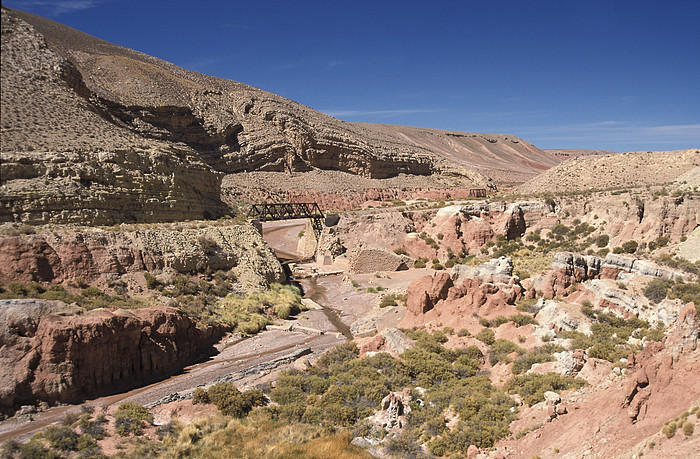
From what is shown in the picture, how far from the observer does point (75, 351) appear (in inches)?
613

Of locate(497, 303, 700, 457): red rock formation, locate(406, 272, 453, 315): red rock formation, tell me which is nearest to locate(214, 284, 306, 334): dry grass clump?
locate(406, 272, 453, 315): red rock formation

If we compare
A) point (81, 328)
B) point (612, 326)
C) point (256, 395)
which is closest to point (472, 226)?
point (612, 326)

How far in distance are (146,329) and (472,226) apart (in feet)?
97.6

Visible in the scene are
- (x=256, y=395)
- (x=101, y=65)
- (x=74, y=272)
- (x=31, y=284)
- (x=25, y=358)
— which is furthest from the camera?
(x=101, y=65)

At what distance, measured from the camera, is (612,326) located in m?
17.9

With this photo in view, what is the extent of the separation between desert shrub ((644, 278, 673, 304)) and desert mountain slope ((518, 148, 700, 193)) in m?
29.1

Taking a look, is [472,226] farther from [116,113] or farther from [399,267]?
[116,113]

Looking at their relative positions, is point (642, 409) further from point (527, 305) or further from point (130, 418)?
point (130, 418)

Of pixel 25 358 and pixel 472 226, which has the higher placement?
pixel 472 226

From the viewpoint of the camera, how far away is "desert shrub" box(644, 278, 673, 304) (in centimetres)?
1895

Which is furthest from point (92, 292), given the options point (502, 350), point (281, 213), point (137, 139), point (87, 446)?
point (281, 213)

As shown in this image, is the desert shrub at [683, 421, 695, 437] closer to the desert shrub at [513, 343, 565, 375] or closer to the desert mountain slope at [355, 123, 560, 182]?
the desert shrub at [513, 343, 565, 375]

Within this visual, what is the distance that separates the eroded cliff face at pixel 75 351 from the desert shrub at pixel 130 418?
2.36 metres

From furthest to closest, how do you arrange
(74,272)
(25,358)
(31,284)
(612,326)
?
(74,272), (31,284), (612,326), (25,358)
